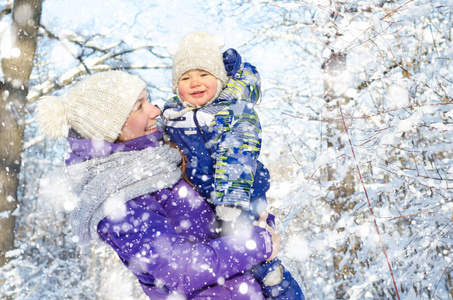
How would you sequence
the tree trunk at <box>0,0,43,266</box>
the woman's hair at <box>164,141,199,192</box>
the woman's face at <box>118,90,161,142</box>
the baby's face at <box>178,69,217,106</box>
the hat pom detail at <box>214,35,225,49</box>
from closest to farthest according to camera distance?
the woman's face at <box>118,90,161,142</box>
the woman's hair at <box>164,141,199,192</box>
the baby's face at <box>178,69,217,106</box>
the hat pom detail at <box>214,35,225,49</box>
the tree trunk at <box>0,0,43,266</box>

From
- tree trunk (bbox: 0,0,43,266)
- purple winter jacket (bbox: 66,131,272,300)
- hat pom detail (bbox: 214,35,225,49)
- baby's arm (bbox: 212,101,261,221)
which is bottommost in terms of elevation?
tree trunk (bbox: 0,0,43,266)

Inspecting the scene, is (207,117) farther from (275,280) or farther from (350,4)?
(350,4)

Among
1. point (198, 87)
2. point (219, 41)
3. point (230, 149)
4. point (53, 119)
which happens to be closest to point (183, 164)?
point (230, 149)

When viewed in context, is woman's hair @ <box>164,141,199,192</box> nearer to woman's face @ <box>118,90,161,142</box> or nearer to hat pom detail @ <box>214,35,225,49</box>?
woman's face @ <box>118,90,161,142</box>

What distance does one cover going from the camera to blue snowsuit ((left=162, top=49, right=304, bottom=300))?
1.78m

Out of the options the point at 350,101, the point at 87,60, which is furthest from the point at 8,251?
the point at 350,101

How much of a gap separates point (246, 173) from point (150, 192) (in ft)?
1.58

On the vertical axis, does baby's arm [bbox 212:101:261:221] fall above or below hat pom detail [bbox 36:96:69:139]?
below

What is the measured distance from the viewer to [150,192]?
5.59 ft

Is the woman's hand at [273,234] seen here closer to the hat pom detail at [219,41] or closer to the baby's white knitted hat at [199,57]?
the baby's white knitted hat at [199,57]

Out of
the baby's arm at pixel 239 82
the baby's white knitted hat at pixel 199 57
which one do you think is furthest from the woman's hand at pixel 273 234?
the baby's white knitted hat at pixel 199 57

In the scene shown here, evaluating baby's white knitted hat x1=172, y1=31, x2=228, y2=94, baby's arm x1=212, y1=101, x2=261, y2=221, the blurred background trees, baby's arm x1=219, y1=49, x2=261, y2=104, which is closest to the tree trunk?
the blurred background trees

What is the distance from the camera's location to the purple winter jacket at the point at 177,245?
152 cm

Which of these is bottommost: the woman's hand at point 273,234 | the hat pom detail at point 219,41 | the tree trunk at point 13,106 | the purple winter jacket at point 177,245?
the tree trunk at point 13,106
